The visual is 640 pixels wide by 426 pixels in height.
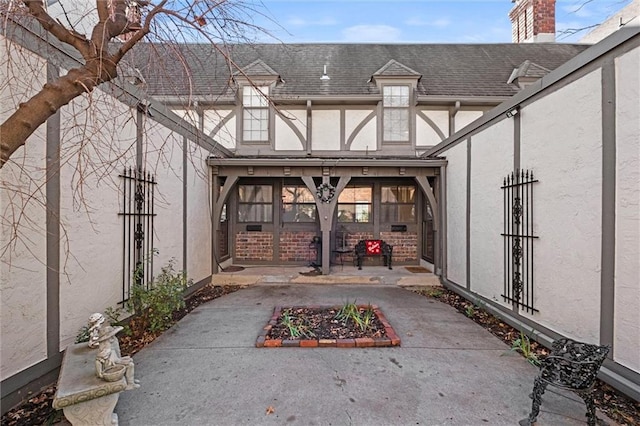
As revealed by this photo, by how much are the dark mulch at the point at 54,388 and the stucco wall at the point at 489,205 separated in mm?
4797

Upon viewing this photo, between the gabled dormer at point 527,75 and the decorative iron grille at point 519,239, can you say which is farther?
the gabled dormer at point 527,75

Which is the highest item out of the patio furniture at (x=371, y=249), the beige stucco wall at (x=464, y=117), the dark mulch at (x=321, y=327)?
the beige stucco wall at (x=464, y=117)

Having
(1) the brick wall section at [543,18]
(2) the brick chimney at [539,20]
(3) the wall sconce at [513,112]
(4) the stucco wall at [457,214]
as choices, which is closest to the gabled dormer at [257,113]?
(4) the stucco wall at [457,214]

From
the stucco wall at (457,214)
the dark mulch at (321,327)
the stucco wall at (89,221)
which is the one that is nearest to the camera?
the stucco wall at (89,221)

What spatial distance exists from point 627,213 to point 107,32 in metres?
4.20

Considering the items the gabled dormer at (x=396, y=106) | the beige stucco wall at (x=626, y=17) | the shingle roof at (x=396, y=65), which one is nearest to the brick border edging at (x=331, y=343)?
the beige stucco wall at (x=626, y=17)

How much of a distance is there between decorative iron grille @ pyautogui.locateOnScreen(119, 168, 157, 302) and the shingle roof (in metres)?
4.32

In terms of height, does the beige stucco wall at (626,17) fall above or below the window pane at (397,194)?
above

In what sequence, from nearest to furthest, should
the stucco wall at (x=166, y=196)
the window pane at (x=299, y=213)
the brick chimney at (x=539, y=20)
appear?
the stucco wall at (x=166, y=196), the window pane at (x=299, y=213), the brick chimney at (x=539, y=20)

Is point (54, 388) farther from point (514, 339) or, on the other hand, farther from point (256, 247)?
point (256, 247)

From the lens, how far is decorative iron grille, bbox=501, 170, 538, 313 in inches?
151

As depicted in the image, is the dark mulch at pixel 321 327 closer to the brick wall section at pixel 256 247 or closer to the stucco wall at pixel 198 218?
the stucco wall at pixel 198 218

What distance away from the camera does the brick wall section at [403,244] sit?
821cm

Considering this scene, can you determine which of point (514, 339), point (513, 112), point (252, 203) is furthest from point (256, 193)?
point (514, 339)
